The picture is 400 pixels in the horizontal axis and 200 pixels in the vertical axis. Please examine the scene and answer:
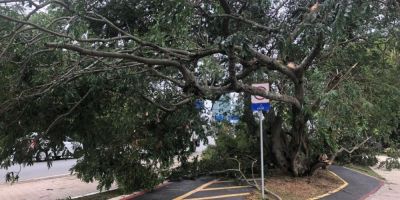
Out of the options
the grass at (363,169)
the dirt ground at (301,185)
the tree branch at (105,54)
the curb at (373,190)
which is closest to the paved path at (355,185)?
the curb at (373,190)

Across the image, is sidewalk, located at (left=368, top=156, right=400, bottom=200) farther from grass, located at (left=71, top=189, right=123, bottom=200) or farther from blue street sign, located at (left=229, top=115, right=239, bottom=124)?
grass, located at (left=71, top=189, right=123, bottom=200)

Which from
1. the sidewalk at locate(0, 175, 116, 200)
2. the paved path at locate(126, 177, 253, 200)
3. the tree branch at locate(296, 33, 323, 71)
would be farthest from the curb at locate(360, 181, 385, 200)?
the sidewalk at locate(0, 175, 116, 200)

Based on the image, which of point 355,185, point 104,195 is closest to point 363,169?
point 355,185

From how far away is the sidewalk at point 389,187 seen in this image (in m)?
14.0

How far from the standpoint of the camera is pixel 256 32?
426 inches

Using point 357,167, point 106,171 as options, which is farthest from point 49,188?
point 357,167

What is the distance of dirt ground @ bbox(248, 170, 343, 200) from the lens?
42.6 feet

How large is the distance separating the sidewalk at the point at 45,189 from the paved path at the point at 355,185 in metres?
7.07

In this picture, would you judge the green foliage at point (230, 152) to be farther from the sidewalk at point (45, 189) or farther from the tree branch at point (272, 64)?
the tree branch at point (272, 64)

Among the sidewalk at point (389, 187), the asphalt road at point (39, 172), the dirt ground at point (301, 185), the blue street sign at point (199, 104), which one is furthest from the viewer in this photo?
the asphalt road at point (39, 172)

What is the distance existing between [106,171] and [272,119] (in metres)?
6.06

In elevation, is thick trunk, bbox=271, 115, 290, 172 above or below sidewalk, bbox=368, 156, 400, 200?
above

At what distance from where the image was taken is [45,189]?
1658 cm

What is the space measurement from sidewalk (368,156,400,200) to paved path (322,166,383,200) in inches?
8.3
